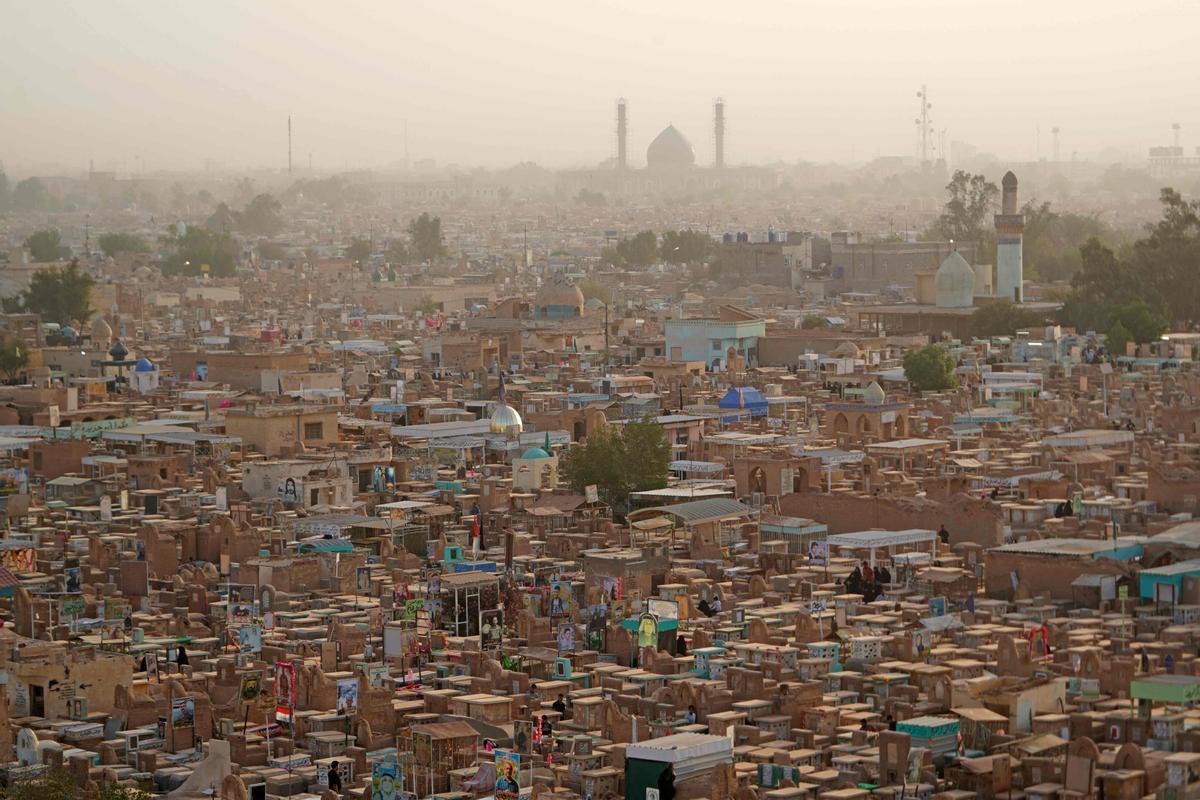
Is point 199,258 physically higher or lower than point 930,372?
higher

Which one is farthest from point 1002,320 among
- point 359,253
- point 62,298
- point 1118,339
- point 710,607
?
point 359,253

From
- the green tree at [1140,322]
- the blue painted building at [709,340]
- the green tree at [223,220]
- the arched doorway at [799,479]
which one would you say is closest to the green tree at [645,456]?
the arched doorway at [799,479]

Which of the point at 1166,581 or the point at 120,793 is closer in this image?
the point at 120,793

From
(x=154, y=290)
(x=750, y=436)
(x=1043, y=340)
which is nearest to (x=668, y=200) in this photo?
(x=154, y=290)

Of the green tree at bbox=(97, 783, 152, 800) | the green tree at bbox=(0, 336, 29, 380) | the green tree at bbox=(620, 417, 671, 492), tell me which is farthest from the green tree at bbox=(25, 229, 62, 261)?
the green tree at bbox=(97, 783, 152, 800)

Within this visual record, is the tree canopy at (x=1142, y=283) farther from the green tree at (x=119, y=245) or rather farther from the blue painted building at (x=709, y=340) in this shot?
the green tree at (x=119, y=245)

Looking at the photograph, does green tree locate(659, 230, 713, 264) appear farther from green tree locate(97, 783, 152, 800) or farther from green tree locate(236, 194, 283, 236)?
green tree locate(97, 783, 152, 800)

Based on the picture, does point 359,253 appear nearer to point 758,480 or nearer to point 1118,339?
point 1118,339
